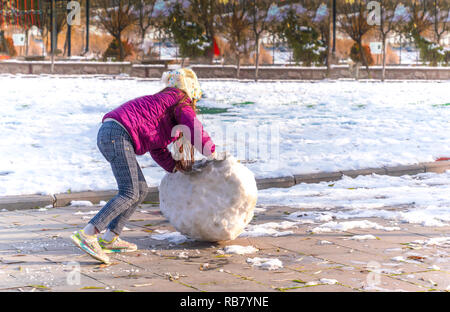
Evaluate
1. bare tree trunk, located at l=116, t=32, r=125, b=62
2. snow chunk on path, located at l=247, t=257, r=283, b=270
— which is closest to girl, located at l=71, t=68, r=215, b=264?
snow chunk on path, located at l=247, t=257, r=283, b=270

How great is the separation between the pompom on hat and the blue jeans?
1.84 feet

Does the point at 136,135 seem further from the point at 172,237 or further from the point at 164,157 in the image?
the point at 172,237

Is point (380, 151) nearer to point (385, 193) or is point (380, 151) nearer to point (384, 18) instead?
point (385, 193)

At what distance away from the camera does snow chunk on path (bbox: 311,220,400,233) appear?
6172 mm

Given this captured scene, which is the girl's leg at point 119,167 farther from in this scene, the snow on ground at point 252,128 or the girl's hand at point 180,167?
the snow on ground at point 252,128

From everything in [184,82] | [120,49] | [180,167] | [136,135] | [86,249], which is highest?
[120,49]

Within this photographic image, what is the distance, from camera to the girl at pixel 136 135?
5023mm

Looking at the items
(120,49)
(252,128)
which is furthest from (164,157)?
(120,49)

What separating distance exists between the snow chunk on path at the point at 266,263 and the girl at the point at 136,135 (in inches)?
33.7

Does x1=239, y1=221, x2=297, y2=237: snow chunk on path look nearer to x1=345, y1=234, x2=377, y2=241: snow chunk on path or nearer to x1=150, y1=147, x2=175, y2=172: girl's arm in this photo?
x1=345, y1=234, x2=377, y2=241: snow chunk on path

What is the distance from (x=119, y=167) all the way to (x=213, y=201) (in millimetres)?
826

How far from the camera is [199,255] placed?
532 centimetres

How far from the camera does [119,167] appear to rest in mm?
5082
